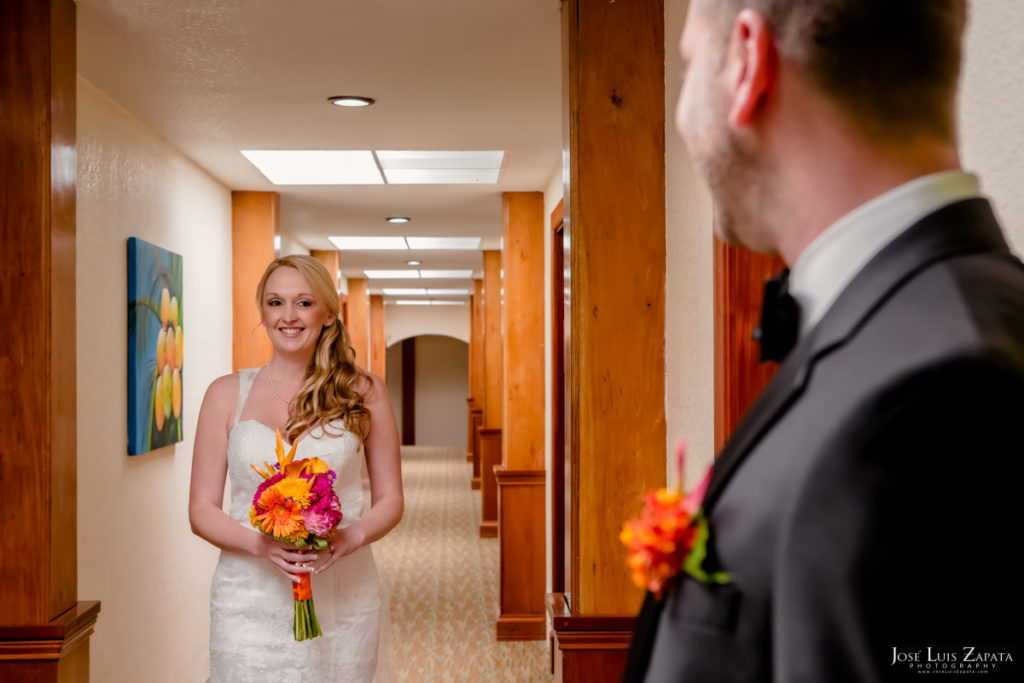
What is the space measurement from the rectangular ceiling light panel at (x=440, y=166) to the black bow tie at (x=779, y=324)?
15.3ft

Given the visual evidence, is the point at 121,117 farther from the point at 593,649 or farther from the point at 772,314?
the point at 772,314

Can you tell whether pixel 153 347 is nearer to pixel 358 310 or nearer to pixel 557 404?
pixel 557 404

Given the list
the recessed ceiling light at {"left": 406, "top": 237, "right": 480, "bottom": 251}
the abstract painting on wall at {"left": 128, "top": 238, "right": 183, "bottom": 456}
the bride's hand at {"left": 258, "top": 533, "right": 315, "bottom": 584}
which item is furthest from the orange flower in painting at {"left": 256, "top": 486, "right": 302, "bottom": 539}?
the recessed ceiling light at {"left": 406, "top": 237, "right": 480, "bottom": 251}

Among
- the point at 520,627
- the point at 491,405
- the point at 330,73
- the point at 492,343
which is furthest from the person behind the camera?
the point at 492,343

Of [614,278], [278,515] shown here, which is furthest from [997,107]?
[278,515]

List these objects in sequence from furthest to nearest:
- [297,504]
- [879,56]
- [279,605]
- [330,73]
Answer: [330,73] → [279,605] → [297,504] → [879,56]

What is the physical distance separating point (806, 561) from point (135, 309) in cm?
390

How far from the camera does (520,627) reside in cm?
594

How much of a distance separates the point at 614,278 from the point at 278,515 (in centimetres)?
105

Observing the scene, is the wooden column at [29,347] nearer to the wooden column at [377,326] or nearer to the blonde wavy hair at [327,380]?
the blonde wavy hair at [327,380]

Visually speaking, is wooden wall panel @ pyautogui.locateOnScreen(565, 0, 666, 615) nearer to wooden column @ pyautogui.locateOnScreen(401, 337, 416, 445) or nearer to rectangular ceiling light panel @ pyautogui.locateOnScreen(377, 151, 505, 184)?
rectangular ceiling light panel @ pyautogui.locateOnScreen(377, 151, 505, 184)

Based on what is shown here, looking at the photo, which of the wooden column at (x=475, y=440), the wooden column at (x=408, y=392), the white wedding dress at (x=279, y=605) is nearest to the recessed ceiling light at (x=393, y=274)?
the wooden column at (x=475, y=440)

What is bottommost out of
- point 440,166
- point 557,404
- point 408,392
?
point 408,392

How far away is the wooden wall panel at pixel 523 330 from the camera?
615cm
